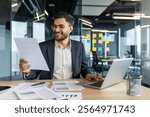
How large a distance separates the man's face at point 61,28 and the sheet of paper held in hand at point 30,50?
53 cm

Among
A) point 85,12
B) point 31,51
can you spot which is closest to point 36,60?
point 31,51

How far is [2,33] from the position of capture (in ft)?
13.9

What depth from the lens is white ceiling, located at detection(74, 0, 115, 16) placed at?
242 inches

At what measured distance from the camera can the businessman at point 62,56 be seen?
7.05 feet

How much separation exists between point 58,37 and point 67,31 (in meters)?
0.11

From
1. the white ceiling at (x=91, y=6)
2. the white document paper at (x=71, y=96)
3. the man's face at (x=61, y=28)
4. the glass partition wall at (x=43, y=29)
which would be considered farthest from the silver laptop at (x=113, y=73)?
the white ceiling at (x=91, y=6)

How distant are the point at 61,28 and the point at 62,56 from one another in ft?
0.95

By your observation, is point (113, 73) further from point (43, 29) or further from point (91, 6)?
point (91, 6)

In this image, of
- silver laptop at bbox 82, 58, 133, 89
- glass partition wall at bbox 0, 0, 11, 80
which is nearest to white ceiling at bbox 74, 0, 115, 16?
glass partition wall at bbox 0, 0, 11, 80

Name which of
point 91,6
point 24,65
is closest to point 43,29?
point 91,6

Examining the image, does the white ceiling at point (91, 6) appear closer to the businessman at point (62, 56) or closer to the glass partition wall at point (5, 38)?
the glass partition wall at point (5, 38)

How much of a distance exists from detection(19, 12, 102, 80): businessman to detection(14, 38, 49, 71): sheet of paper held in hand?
39 cm

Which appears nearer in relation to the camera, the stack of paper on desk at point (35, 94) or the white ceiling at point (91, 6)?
the stack of paper on desk at point (35, 94)

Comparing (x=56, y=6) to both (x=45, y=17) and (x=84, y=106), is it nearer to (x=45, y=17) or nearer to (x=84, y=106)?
(x=45, y=17)
